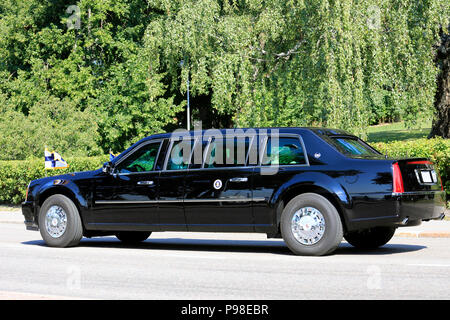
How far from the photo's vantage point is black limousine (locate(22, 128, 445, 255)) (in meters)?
9.67

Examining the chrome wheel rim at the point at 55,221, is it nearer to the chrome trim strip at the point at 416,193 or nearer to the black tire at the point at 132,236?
the black tire at the point at 132,236

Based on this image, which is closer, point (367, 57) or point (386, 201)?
point (386, 201)

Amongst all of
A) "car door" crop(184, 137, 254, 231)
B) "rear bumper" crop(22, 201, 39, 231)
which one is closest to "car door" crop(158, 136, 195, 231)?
"car door" crop(184, 137, 254, 231)

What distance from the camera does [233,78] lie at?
2355 cm

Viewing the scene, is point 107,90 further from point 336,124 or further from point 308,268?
point 308,268

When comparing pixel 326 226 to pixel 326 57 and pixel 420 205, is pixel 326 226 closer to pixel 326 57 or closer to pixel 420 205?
pixel 420 205

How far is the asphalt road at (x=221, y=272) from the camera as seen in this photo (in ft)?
23.7

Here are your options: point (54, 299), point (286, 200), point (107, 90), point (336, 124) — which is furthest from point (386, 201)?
point (107, 90)

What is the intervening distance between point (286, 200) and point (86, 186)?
347 cm

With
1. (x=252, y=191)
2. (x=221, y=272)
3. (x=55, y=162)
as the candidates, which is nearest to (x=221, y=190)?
(x=252, y=191)

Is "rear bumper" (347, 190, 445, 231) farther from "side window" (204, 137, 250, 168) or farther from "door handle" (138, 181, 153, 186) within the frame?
"door handle" (138, 181, 153, 186)

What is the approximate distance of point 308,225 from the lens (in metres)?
9.88

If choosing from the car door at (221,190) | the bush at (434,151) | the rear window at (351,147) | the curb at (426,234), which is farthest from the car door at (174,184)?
the bush at (434,151)
